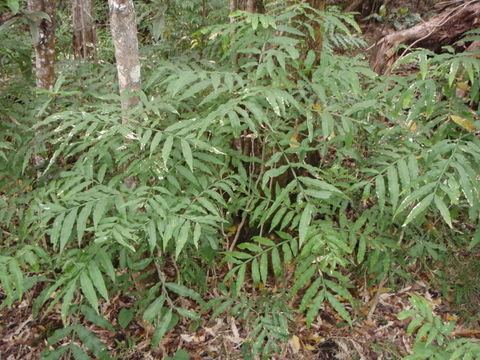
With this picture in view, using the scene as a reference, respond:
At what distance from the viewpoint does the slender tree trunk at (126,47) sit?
2.33m

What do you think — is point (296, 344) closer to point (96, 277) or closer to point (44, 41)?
point (96, 277)

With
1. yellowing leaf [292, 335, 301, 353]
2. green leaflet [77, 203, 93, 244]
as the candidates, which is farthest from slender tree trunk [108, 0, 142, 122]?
yellowing leaf [292, 335, 301, 353]

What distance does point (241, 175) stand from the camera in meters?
2.56

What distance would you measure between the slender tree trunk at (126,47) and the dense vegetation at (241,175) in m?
0.15

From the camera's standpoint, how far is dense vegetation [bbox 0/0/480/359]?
199 centimetres

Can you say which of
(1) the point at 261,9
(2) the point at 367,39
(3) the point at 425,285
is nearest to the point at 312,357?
(3) the point at 425,285

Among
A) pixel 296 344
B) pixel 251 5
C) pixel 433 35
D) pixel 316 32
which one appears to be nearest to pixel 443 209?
pixel 316 32

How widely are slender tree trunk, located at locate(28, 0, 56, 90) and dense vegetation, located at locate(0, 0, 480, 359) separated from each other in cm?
9

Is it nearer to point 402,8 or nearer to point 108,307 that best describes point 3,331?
point 108,307

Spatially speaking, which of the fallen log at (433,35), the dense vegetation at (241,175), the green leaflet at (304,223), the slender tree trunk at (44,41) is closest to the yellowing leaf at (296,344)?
the dense vegetation at (241,175)

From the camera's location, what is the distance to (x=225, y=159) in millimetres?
2631

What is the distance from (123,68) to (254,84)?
810 mm

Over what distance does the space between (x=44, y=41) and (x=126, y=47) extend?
0.90m

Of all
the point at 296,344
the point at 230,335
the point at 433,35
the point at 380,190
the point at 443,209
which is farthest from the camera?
the point at 433,35
